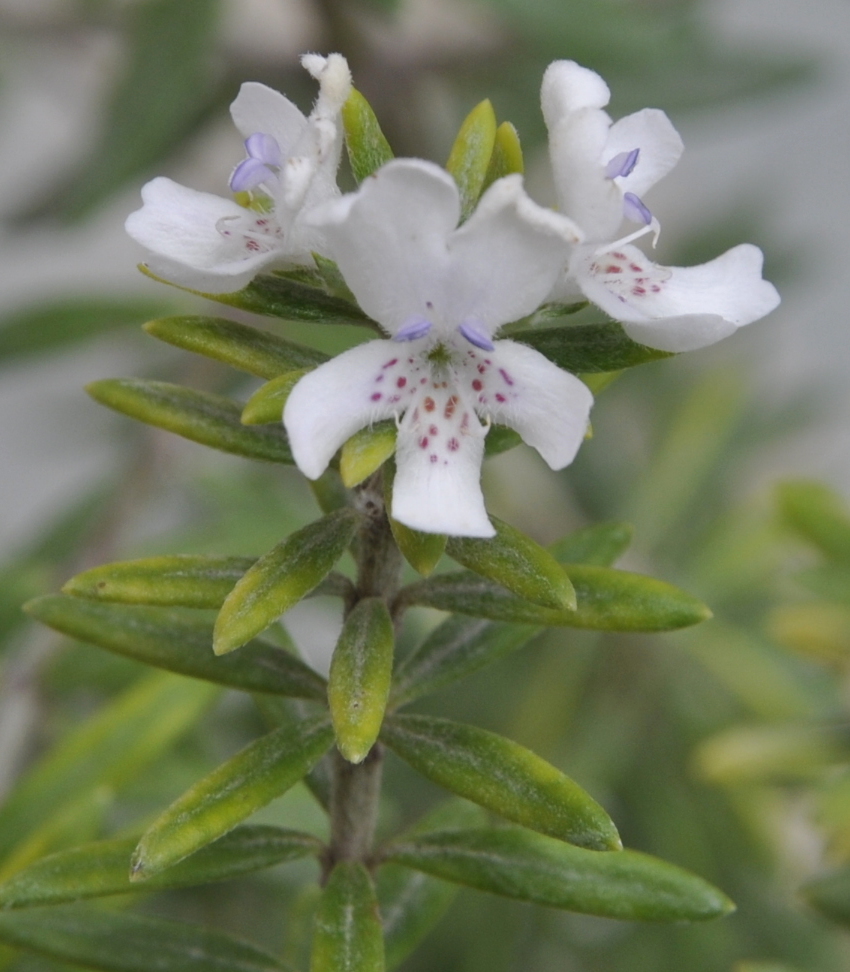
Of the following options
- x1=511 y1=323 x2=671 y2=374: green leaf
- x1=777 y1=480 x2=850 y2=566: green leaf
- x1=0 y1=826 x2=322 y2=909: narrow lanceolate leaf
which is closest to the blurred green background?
x1=777 y1=480 x2=850 y2=566: green leaf

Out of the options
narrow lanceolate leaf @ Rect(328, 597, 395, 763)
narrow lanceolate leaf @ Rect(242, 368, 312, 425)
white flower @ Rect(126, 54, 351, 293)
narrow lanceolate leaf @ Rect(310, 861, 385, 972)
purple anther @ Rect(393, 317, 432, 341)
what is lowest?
narrow lanceolate leaf @ Rect(310, 861, 385, 972)

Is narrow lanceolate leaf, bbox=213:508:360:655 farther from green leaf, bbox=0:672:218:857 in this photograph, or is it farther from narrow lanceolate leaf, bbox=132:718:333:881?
green leaf, bbox=0:672:218:857

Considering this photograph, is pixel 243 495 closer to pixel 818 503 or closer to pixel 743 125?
pixel 818 503

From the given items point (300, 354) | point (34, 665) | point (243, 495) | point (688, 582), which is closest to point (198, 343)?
point (300, 354)

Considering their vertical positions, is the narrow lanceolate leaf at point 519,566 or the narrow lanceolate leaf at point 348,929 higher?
the narrow lanceolate leaf at point 519,566

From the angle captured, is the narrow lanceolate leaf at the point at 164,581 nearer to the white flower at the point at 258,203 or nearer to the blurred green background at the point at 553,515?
the white flower at the point at 258,203

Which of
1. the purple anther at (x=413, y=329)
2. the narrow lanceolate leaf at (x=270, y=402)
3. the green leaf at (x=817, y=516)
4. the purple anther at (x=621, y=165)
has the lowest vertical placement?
the narrow lanceolate leaf at (x=270, y=402)

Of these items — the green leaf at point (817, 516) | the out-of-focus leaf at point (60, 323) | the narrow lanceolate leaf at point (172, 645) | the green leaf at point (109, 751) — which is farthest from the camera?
the out-of-focus leaf at point (60, 323)

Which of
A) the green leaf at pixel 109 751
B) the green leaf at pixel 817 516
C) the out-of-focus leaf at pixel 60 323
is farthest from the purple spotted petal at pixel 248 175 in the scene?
the out-of-focus leaf at pixel 60 323

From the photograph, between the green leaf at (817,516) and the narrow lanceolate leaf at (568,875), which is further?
the green leaf at (817,516)
